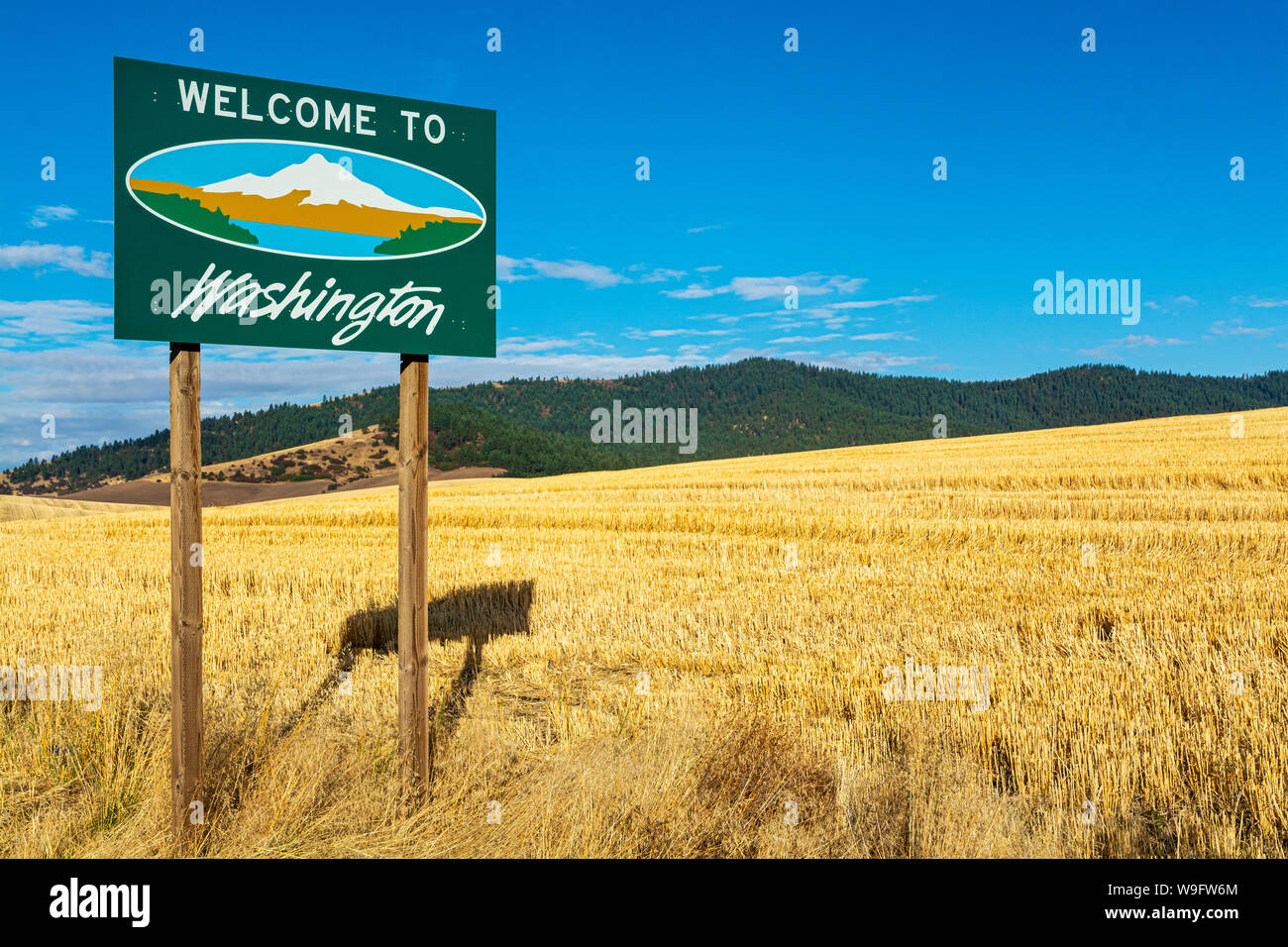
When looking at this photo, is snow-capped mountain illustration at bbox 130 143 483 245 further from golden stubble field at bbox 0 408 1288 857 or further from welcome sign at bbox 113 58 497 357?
golden stubble field at bbox 0 408 1288 857

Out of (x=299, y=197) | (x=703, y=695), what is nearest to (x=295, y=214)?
(x=299, y=197)

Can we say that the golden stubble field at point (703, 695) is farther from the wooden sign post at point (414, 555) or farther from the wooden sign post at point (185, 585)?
the wooden sign post at point (414, 555)

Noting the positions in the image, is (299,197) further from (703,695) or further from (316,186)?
(703,695)

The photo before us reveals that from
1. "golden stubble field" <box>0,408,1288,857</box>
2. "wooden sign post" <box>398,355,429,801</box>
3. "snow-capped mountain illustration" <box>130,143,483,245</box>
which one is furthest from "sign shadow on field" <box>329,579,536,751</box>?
"snow-capped mountain illustration" <box>130,143,483,245</box>

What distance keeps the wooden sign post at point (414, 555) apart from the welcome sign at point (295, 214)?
0.38 meters

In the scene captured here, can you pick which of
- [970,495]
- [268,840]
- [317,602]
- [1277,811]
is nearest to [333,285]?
[268,840]

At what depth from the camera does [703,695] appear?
25.1ft

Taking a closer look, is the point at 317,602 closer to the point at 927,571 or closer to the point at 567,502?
the point at 927,571

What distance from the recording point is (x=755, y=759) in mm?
5848

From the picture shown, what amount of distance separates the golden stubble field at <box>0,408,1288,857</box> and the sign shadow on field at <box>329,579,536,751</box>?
2.9 inches

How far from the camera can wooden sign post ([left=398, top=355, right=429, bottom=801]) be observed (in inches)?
223

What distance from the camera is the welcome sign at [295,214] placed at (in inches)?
195

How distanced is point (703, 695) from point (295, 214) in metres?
5.54

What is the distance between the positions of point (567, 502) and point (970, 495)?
1263cm
